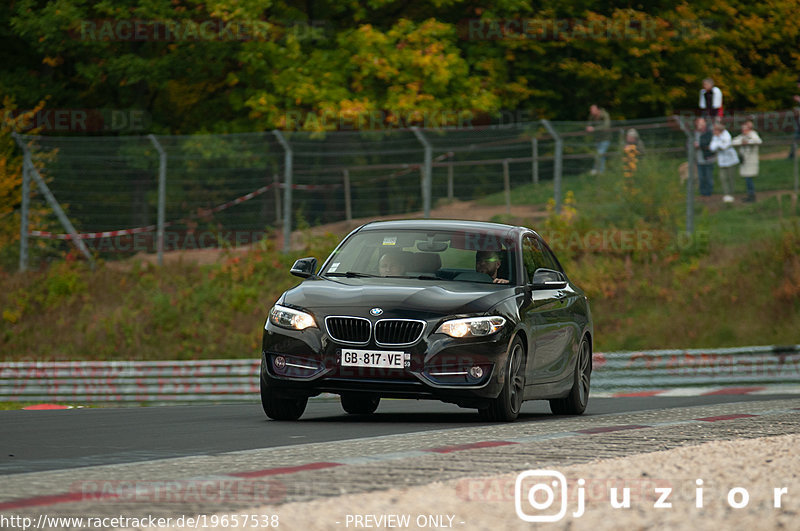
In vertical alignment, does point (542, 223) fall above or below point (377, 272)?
below

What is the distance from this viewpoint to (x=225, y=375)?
2602 centimetres

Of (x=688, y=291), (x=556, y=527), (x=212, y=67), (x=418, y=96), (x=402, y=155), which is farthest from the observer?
(x=212, y=67)

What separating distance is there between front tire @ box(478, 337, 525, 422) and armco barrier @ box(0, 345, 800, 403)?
419 inches

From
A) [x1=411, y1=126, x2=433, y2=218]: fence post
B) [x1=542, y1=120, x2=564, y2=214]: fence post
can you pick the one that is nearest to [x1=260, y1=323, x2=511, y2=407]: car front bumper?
[x1=542, y1=120, x2=564, y2=214]: fence post

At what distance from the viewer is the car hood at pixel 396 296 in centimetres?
1202

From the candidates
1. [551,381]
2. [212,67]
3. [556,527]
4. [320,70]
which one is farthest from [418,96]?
[556,527]

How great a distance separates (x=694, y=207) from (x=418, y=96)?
913cm

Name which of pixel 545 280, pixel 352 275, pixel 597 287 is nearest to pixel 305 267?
pixel 352 275

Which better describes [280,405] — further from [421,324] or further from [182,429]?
[421,324]

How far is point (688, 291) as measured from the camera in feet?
92.7

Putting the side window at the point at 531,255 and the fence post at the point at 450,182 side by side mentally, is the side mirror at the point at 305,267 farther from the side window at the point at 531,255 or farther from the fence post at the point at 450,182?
the fence post at the point at 450,182

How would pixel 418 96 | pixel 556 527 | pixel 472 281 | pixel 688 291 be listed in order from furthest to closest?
1. pixel 418 96
2. pixel 688 291
3. pixel 472 281
4. pixel 556 527

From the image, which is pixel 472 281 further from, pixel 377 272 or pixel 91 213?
pixel 91 213

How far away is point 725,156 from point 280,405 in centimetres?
1826
